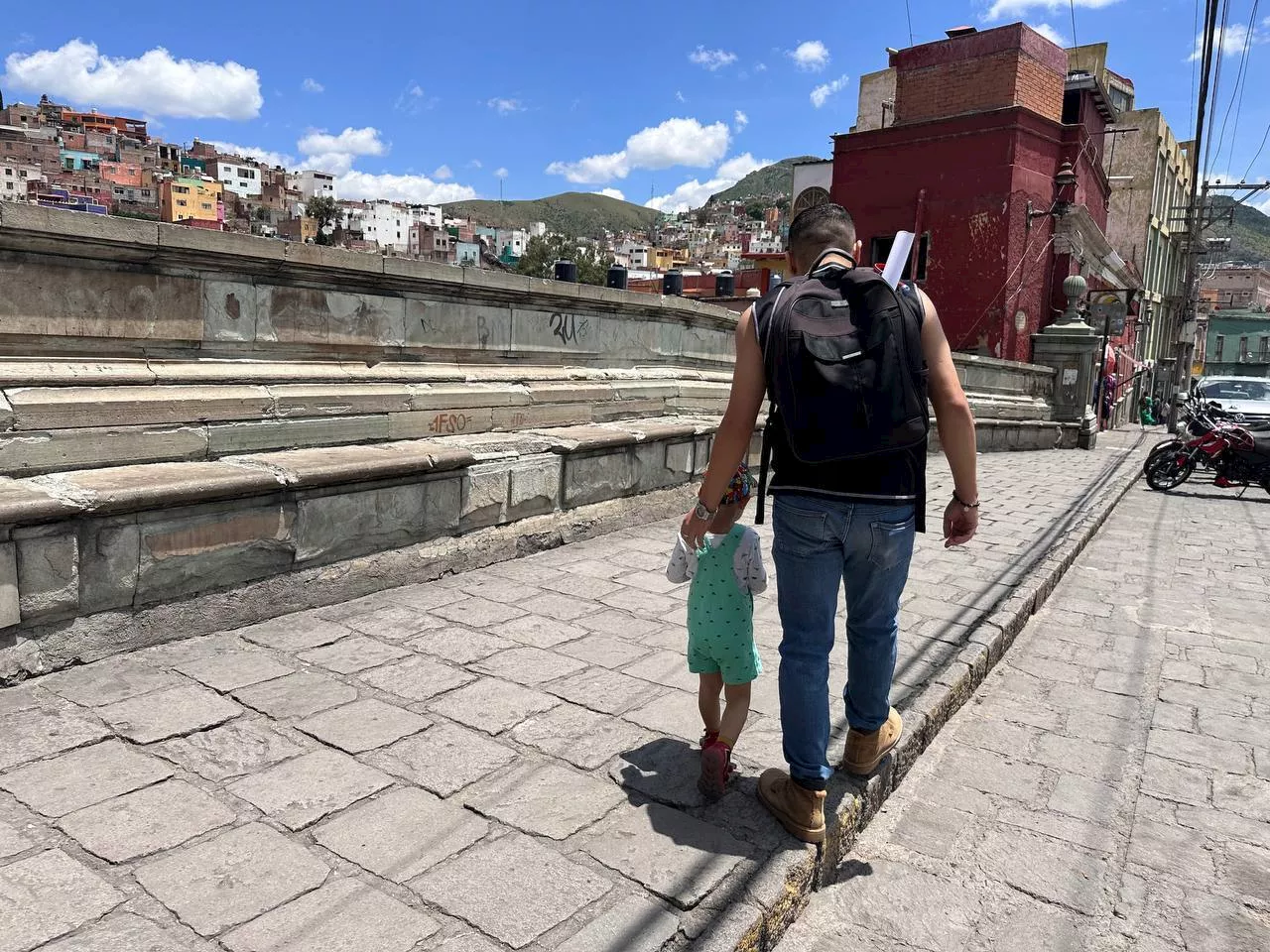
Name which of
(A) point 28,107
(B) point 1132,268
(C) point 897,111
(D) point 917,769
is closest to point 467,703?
(D) point 917,769

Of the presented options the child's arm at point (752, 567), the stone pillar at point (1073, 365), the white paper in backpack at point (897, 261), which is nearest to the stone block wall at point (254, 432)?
the child's arm at point (752, 567)

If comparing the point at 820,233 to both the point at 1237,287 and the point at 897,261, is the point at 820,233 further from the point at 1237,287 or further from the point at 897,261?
the point at 1237,287

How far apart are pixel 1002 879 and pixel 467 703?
2038mm

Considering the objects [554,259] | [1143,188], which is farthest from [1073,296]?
[554,259]

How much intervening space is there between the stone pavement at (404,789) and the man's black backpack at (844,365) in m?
1.26

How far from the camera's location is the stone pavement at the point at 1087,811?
2490mm

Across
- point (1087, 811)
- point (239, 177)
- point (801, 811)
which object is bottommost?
point (1087, 811)

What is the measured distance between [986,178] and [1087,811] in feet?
62.4

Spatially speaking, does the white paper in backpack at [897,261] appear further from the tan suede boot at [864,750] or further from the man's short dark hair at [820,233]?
the tan suede boot at [864,750]

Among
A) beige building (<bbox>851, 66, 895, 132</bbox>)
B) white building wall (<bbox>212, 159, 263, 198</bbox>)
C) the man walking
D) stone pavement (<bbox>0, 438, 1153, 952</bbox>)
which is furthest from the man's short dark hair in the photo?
white building wall (<bbox>212, 159, 263, 198</bbox>)

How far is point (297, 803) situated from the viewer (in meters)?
2.55

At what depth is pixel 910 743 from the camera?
132 inches

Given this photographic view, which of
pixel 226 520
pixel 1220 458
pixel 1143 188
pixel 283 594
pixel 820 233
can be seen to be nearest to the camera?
pixel 820 233

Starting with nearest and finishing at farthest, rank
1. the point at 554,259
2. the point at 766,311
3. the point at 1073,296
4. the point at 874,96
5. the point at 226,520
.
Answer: the point at 766,311
the point at 226,520
the point at 1073,296
the point at 874,96
the point at 554,259
